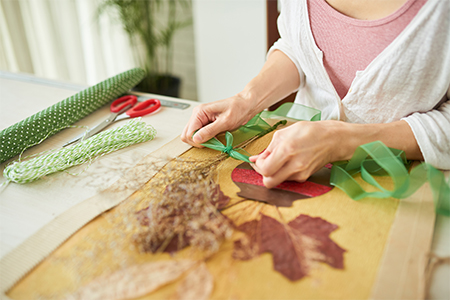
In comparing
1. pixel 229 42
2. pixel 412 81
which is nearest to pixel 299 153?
pixel 412 81

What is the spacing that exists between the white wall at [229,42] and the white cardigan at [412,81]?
1168mm

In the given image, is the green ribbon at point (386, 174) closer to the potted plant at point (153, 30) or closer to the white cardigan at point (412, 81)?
the white cardigan at point (412, 81)

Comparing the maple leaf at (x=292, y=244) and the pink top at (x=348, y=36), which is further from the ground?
the pink top at (x=348, y=36)

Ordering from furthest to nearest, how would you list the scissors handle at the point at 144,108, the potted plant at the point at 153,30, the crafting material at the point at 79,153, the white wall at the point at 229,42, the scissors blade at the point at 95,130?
the potted plant at the point at 153,30, the white wall at the point at 229,42, the scissors handle at the point at 144,108, the scissors blade at the point at 95,130, the crafting material at the point at 79,153

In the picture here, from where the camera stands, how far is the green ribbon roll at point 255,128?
0.71 metres

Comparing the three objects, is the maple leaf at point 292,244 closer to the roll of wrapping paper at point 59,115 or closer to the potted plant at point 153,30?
the roll of wrapping paper at point 59,115

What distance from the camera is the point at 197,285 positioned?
0.43 meters

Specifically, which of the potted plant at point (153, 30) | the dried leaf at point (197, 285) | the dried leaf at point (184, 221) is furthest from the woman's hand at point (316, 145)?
the potted plant at point (153, 30)

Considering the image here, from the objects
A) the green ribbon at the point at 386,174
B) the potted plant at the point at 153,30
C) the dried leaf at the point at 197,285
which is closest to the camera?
the dried leaf at the point at 197,285

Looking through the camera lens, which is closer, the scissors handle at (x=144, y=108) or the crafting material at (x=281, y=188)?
the crafting material at (x=281, y=188)

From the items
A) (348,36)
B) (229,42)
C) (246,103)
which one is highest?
(348,36)

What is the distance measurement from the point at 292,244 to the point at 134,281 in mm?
219

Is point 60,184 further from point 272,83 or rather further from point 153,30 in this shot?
point 153,30

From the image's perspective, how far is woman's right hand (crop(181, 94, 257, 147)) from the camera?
74cm
